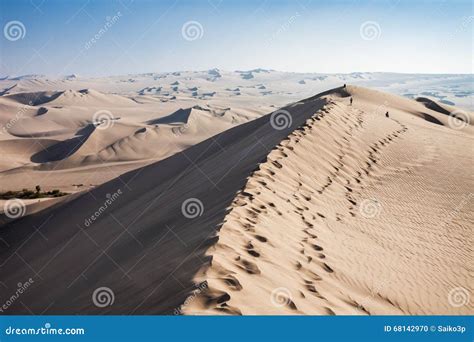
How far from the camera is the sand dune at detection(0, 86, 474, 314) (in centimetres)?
519

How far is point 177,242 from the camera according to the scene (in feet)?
22.2

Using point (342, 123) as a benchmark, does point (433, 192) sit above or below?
below

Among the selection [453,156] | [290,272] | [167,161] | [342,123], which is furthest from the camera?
[167,161]

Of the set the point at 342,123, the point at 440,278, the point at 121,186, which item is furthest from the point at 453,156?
the point at 121,186

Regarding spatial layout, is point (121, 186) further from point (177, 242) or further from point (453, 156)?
point (453, 156)

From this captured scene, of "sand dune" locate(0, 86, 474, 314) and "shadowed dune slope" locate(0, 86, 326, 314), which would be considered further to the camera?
"shadowed dune slope" locate(0, 86, 326, 314)

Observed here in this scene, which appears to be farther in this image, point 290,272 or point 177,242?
point 177,242

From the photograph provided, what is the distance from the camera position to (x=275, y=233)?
6.59m

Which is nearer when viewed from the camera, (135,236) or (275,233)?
(275,233)

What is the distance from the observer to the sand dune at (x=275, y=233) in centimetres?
519

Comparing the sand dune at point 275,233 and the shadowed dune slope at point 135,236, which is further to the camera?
the shadowed dune slope at point 135,236

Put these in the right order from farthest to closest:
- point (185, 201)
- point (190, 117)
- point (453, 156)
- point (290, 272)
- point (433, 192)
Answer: point (190, 117) < point (453, 156) < point (433, 192) < point (185, 201) < point (290, 272)

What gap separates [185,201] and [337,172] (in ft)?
13.6

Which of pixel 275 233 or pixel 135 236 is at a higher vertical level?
pixel 275 233
